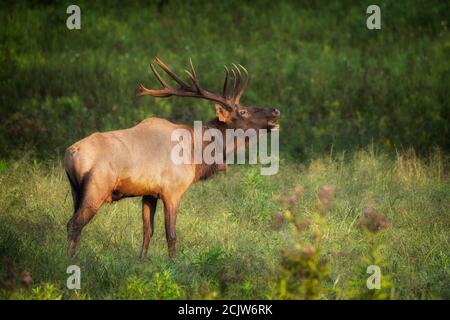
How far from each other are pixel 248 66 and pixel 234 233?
8.43 meters

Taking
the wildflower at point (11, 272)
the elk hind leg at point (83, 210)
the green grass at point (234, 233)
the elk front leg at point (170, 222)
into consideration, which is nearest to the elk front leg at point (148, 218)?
the green grass at point (234, 233)

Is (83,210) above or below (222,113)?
below

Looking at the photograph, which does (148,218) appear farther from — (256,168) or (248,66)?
(248,66)

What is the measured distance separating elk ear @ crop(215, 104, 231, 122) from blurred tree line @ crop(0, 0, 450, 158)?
410cm

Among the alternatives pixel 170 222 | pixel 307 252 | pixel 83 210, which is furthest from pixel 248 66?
pixel 307 252

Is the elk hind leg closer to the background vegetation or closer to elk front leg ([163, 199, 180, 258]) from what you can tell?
the background vegetation

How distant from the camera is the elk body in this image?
8461 mm

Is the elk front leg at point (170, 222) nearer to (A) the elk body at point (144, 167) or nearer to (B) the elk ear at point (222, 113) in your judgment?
(A) the elk body at point (144, 167)

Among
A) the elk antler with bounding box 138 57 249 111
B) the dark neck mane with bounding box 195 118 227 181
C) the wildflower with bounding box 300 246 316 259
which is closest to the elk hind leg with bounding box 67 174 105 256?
the dark neck mane with bounding box 195 118 227 181

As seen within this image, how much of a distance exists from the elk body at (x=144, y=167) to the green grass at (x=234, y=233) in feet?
1.37

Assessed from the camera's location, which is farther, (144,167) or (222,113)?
(222,113)

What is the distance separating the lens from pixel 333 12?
20062 millimetres

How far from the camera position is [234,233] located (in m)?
9.57
